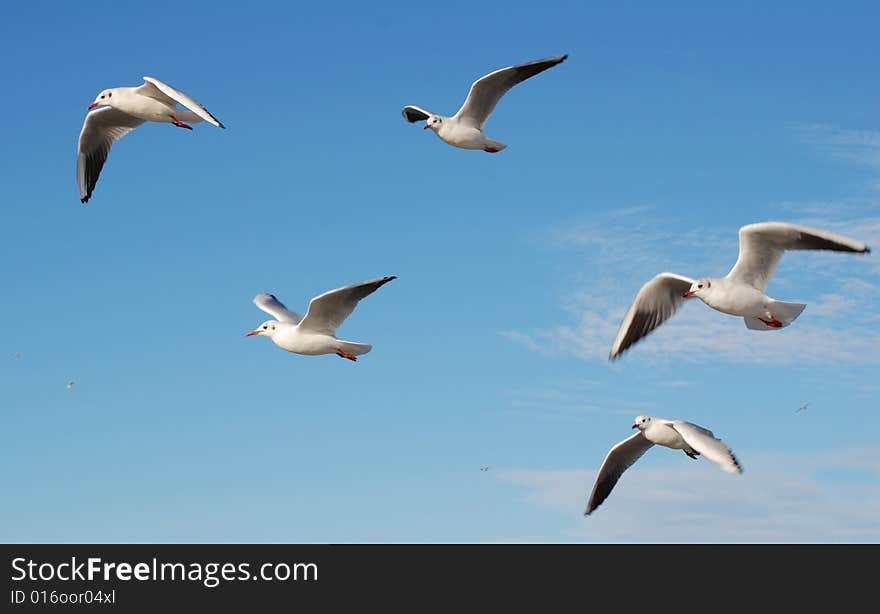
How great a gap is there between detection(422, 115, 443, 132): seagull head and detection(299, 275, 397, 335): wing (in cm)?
522

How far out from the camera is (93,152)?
66.7 feet

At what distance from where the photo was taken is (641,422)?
15.8 metres

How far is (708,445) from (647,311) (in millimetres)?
3312

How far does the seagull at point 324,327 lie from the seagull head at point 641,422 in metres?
4.22

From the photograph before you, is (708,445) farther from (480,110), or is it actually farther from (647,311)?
(480,110)

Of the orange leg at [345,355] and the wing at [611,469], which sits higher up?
the orange leg at [345,355]

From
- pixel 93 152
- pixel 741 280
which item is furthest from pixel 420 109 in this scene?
pixel 741 280

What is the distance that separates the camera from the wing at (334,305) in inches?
564

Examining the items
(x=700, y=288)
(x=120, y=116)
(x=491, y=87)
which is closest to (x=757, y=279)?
Result: (x=700, y=288)

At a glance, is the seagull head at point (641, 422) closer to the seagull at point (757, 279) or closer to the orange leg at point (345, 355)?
the seagull at point (757, 279)

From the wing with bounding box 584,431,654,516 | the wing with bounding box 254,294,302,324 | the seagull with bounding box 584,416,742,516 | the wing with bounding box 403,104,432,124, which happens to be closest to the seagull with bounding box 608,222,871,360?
the seagull with bounding box 584,416,742,516

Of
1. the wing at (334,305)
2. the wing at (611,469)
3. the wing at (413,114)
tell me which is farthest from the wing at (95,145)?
the wing at (611,469)
